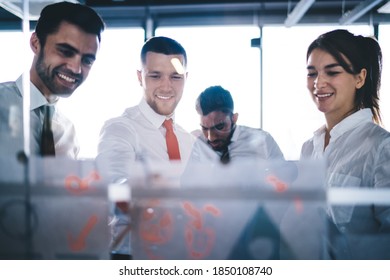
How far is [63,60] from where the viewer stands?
136cm

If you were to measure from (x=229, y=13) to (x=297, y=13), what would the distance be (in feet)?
0.96

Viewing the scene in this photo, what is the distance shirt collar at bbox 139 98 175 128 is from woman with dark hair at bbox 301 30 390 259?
561 millimetres

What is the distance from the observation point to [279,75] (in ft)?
4.48

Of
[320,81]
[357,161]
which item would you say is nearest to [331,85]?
[320,81]

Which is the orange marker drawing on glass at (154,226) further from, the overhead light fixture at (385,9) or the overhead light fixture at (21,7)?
the overhead light fixture at (385,9)

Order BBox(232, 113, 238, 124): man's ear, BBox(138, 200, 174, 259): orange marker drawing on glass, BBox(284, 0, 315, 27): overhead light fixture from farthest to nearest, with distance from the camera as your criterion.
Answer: BBox(284, 0, 315, 27): overhead light fixture < BBox(232, 113, 238, 124): man's ear < BBox(138, 200, 174, 259): orange marker drawing on glass

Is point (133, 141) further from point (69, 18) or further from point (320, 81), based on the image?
point (320, 81)

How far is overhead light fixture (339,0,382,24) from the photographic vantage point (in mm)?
1401

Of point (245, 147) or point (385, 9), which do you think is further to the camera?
point (385, 9)

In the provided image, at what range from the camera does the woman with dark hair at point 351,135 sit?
1.25 m

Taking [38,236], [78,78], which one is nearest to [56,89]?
[78,78]

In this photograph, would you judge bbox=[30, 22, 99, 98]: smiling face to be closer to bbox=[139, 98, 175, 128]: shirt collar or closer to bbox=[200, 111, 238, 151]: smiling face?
bbox=[139, 98, 175, 128]: shirt collar

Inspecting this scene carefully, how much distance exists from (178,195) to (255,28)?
0.77 m

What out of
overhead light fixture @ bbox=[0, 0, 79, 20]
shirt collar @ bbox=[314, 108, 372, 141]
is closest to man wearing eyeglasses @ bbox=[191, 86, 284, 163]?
shirt collar @ bbox=[314, 108, 372, 141]
